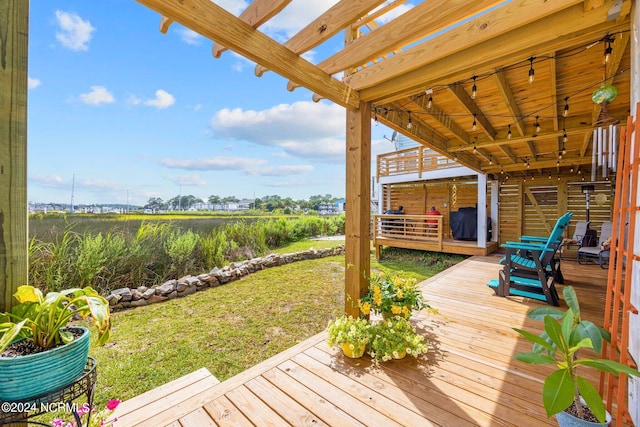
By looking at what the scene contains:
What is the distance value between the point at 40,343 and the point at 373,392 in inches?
67.3

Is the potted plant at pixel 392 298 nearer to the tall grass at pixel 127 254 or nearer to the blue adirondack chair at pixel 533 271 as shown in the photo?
the blue adirondack chair at pixel 533 271

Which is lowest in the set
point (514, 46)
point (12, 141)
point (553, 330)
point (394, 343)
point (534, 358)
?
point (394, 343)

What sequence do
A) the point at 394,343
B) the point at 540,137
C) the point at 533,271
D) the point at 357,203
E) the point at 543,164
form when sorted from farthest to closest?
the point at 543,164 < the point at 540,137 < the point at 533,271 < the point at 357,203 < the point at 394,343

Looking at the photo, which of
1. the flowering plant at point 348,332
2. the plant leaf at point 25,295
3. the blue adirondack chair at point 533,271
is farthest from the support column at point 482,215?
the plant leaf at point 25,295

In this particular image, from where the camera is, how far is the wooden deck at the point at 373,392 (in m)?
1.51

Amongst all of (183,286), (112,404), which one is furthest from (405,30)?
(183,286)

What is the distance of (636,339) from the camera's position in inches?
51.2

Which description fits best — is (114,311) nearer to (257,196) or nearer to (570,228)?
(257,196)

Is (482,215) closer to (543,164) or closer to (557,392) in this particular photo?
(543,164)

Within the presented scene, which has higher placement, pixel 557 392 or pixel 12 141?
pixel 12 141

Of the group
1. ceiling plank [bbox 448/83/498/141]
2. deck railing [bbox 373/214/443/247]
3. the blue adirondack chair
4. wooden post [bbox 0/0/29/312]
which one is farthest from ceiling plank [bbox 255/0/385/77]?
deck railing [bbox 373/214/443/247]

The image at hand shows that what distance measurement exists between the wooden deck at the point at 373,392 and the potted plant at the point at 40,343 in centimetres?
91

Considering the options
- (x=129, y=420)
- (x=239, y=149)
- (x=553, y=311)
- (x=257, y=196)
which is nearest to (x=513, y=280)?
(x=553, y=311)

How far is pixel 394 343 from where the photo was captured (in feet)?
6.83
